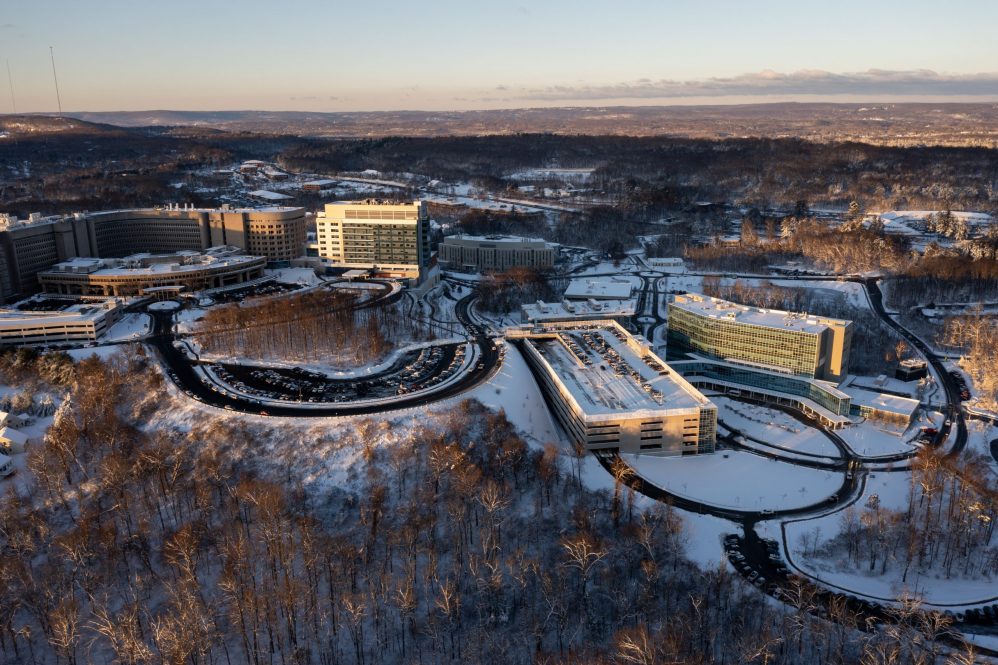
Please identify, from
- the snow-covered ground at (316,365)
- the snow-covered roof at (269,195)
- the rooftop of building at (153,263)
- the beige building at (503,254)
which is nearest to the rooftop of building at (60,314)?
the rooftop of building at (153,263)

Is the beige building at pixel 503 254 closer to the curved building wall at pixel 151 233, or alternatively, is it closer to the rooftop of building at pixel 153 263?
the rooftop of building at pixel 153 263

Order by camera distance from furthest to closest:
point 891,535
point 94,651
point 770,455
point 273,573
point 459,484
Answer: point 770,455 < point 459,484 < point 891,535 < point 273,573 < point 94,651

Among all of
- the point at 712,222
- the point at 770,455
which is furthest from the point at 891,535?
the point at 712,222

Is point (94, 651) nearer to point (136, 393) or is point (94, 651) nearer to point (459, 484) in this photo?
point (459, 484)

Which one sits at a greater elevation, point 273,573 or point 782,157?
point 782,157

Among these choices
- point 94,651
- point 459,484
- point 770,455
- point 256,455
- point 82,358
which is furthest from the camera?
point 82,358

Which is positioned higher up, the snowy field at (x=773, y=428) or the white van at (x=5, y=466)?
the white van at (x=5, y=466)

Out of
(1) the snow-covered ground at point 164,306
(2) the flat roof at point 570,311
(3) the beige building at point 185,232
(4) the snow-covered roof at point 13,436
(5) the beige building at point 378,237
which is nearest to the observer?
(4) the snow-covered roof at point 13,436

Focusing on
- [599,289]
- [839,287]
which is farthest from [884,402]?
[839,287]

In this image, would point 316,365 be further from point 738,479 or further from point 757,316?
point 757,316
